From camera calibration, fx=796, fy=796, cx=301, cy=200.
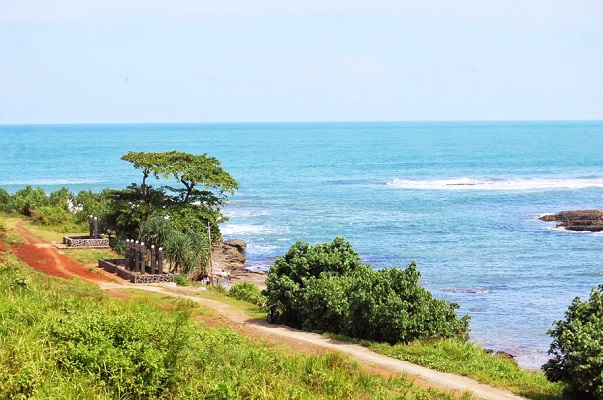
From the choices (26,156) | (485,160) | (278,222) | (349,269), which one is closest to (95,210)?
(278,222)

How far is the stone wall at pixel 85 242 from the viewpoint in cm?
4525

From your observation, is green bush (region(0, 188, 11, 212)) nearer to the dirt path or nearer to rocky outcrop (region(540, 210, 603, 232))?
the dirt path

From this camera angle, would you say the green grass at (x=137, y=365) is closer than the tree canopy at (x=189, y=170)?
Yes

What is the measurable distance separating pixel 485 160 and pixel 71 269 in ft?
398

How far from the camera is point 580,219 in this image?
65.8m

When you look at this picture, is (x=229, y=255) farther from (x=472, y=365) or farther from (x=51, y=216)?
(x=472, y=365)

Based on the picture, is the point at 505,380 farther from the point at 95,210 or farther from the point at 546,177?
the point at 546,177

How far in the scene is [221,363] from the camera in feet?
52.3

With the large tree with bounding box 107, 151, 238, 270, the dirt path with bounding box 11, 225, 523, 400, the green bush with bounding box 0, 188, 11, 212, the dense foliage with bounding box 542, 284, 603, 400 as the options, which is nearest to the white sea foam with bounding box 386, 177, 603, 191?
the green bush with bounding box 0, 188, 11, 212

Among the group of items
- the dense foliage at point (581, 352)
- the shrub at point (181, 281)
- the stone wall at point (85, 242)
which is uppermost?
the dense foliage at point (581, 352)

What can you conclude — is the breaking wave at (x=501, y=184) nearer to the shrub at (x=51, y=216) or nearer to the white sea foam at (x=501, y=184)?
the white sea foam at (x=501, y=184)

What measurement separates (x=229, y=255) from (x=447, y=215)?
28029mm

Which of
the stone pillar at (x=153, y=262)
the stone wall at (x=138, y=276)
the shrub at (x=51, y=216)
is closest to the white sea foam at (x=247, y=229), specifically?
the shrub at (x=51, y=216)

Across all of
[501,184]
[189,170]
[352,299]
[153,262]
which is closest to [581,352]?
[352,299]
